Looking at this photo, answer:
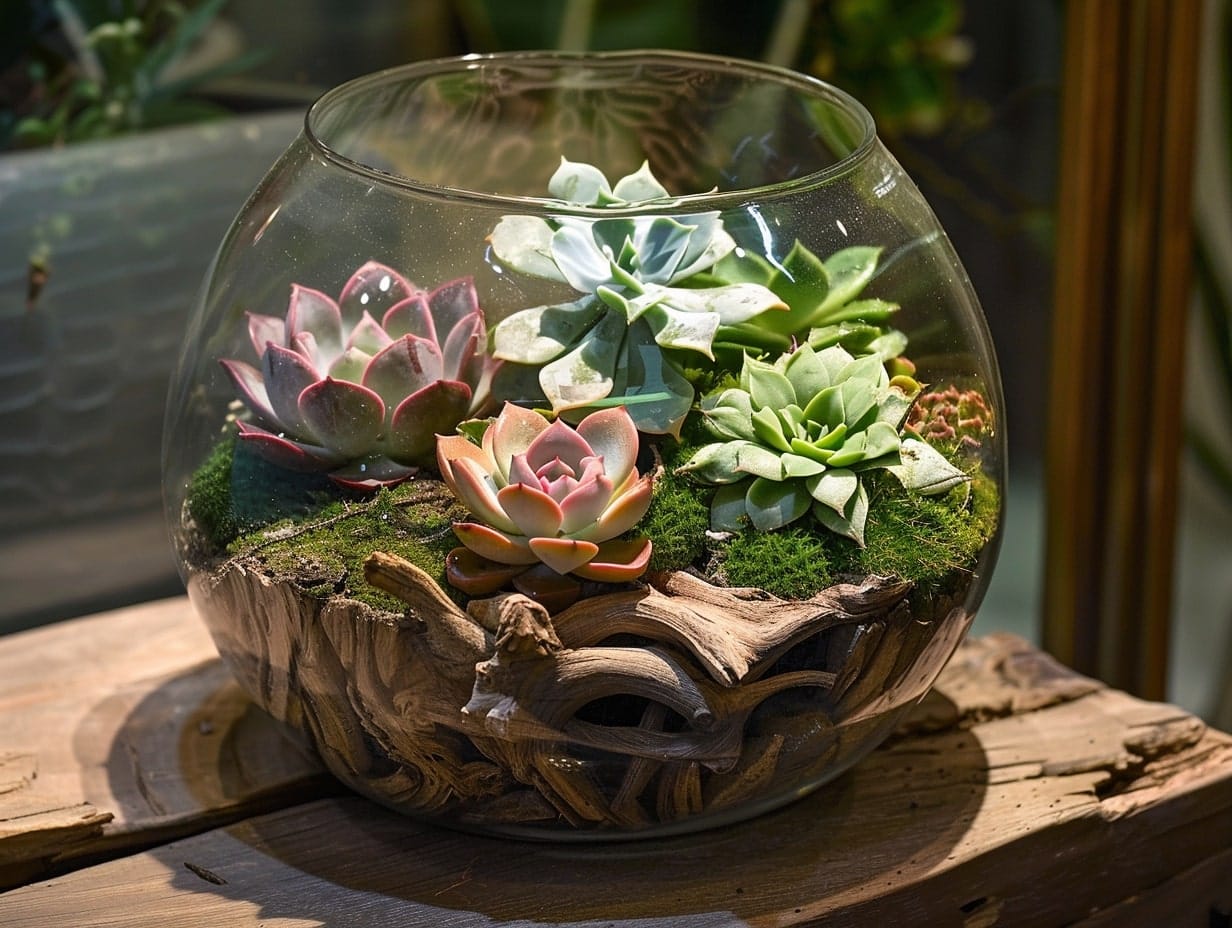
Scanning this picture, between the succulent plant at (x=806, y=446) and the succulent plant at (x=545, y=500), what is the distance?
0.05 meters

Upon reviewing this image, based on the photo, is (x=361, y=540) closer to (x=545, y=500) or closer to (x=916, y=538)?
(x=545, y=500)

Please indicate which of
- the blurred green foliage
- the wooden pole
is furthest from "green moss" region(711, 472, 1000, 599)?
the blurred green foliage

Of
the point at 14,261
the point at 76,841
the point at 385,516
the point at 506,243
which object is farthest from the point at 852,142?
the point at 14,261

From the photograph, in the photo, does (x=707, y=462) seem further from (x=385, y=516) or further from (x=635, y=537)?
(x=385, y=516)

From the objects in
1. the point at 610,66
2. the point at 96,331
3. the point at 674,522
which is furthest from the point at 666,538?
the point at 96,331

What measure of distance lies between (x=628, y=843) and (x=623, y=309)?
0.30 meters

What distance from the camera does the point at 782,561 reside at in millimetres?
666

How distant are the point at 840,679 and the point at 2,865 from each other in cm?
48

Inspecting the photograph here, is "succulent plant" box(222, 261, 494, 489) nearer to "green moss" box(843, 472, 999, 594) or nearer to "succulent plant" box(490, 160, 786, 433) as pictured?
"succulent plant" box(490, 160, 786, 433)

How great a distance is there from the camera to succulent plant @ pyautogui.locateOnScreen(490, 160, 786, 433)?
66 centimetres

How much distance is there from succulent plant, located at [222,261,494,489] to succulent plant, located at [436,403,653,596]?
0.04m

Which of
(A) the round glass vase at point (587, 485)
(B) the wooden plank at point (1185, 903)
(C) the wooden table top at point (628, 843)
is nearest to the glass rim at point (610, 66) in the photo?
(A) the round glass vase at point (587, 485)

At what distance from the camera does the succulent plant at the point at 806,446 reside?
666 millimetres

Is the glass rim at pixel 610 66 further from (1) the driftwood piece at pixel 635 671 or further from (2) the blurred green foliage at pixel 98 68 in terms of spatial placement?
(2) the blurred green foliage at pixel 98 68
